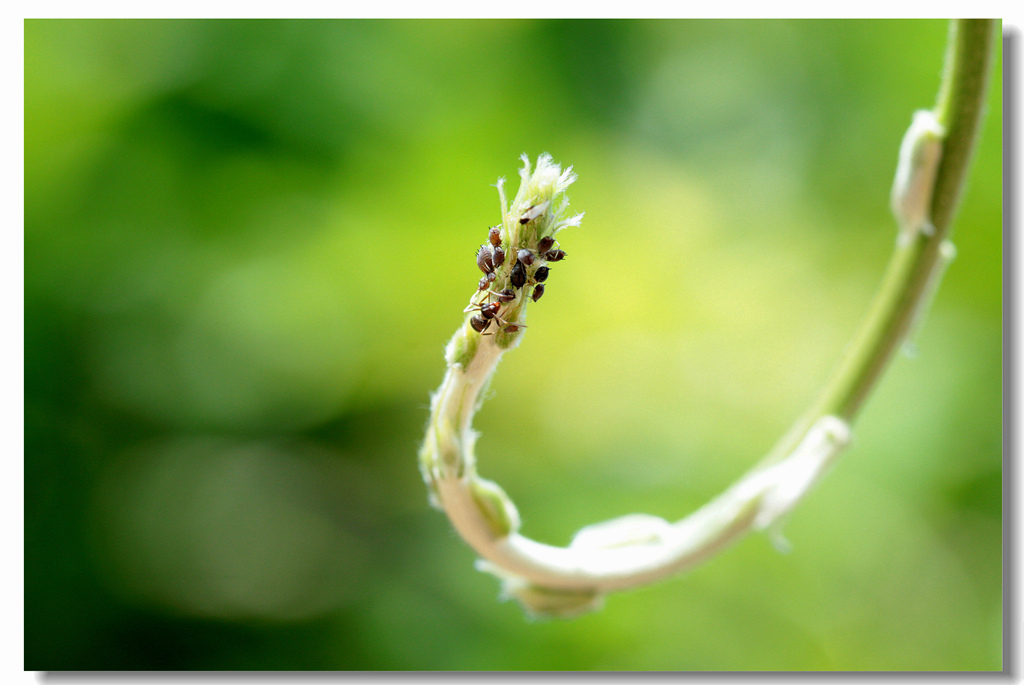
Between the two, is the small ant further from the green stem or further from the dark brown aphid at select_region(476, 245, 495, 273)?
the green stem

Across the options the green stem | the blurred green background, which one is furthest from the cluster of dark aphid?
the blurred green background

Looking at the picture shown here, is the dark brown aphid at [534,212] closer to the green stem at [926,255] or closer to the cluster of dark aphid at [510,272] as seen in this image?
the cluster of dark aphid at [510,272]

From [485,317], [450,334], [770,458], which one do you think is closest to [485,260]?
[485,317]

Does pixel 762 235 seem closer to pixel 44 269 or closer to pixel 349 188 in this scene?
pixel 349 188

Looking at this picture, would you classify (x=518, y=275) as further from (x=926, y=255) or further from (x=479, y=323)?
(x=926, y=255)

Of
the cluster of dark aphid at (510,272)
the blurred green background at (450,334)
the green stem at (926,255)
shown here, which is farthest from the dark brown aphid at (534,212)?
the blurred green background at (450,334)

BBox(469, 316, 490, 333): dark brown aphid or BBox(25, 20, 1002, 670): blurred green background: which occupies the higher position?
BBox(25, 20, 1002, 670): blurred green background
